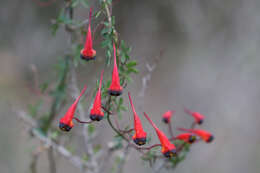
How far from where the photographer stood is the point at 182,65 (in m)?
1.82

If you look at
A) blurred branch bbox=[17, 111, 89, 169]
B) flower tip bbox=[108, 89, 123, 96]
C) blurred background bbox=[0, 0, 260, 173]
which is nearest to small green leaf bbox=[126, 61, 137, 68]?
flower tip bbox=[108, 89, 123, 96]

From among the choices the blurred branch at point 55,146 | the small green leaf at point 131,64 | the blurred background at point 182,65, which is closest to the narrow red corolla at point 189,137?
the small green leaf at point 131,64

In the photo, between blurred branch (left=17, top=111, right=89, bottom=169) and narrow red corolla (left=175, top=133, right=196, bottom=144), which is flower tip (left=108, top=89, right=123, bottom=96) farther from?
blurred branch (left=17, top=111, right=89, bottom=169)

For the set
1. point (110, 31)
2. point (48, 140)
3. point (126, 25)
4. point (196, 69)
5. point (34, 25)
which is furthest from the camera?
point (196, 69)

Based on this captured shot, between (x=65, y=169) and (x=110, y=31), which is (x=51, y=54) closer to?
(x=65, y=169)

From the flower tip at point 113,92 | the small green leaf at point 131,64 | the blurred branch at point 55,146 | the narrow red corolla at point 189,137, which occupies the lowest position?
the blurred branch at point 55,146

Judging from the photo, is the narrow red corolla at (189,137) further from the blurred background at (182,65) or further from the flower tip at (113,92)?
the blurred background at (182,65)

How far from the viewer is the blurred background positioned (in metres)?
1.59

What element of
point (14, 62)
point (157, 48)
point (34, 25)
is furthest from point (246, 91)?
point (14, 62)

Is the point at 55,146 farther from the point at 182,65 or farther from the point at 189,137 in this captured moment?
the point at 182,65

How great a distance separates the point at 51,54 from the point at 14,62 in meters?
0.29

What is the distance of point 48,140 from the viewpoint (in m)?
0.84

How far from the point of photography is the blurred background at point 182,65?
159 cm

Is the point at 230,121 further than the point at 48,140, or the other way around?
the point at 230,121
